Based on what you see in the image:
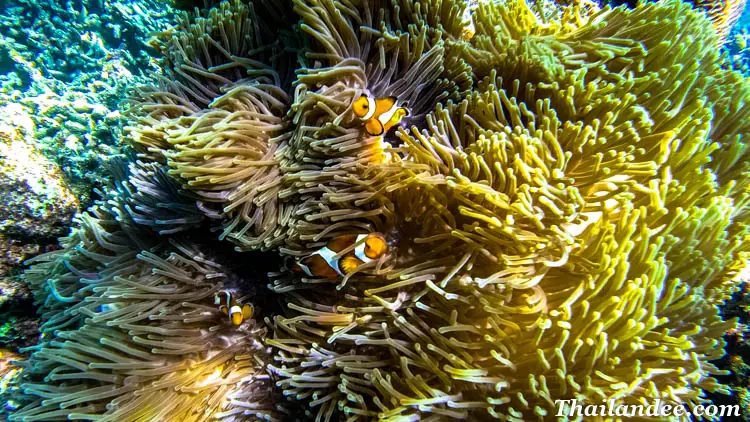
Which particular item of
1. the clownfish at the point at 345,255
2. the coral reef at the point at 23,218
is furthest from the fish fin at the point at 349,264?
the coral reef at the point at 23,218

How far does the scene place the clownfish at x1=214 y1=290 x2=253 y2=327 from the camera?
1.85 meters

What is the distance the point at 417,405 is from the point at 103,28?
794 centimetres

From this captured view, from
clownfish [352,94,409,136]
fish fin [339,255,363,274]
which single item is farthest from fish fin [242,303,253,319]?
clownfish [352,94,409,136]

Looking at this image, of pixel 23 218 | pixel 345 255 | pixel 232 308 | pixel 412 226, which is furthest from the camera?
pixel 23 218

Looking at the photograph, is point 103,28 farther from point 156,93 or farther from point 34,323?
point 156,93

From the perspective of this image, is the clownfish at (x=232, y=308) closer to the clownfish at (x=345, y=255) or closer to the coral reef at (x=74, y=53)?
the clownfish at (x=345, y=255)

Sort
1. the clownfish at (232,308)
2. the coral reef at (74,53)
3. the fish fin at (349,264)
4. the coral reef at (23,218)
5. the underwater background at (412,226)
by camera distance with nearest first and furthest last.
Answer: the underwater background at (412,226)
the fish fin at (349,264)
the clownfish at (232,308)
the coral reef at (23,218)
the coral reef at (74,53)

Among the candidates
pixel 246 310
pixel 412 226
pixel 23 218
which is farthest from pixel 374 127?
pixel 23 218

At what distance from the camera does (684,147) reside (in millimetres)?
1428

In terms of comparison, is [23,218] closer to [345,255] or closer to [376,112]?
[345,255]

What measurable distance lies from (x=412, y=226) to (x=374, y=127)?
0.46 metres

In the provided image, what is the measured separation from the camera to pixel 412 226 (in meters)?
1.68

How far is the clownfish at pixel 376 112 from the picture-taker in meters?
1.60

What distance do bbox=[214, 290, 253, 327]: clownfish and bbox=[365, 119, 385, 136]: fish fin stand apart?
1.05m
